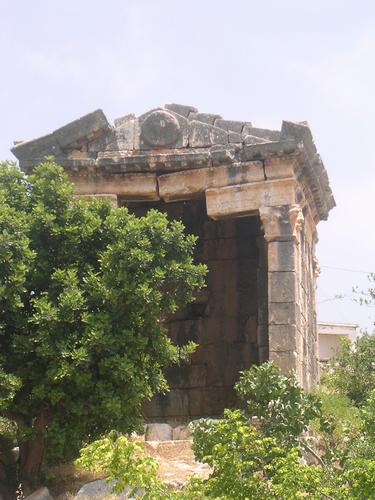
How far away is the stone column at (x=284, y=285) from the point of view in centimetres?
1307

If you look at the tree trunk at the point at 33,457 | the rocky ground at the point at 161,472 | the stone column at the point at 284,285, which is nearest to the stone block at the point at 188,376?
the stone column at the point at 284,285

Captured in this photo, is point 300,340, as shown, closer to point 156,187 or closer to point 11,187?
point 156,187

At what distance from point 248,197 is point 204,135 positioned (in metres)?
1.20

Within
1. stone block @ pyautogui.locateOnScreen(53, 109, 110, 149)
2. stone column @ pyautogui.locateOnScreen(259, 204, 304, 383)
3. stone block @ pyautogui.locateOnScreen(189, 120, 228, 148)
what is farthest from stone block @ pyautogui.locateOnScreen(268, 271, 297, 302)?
stone block @ pyautogui.locateOnScreen(53, 109, 110, 149)

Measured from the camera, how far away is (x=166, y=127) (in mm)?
14109

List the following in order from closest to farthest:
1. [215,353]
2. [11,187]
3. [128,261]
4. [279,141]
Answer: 1. [128,261]
2. [11,187]
3. [279,141]
4. [215,353]

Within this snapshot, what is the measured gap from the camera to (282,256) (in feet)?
44.4

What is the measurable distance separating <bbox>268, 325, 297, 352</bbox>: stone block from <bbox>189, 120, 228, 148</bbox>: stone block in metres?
2.99

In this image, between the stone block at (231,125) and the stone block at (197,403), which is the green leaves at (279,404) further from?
the stone block at (197,403)

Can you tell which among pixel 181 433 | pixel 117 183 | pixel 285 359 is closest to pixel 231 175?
pixel 117 183

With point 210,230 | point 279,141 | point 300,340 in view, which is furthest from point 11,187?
point 210,230

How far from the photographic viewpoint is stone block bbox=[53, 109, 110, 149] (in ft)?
46.3

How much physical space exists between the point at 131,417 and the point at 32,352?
141 cm

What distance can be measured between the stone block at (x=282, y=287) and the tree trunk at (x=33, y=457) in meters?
4.05
